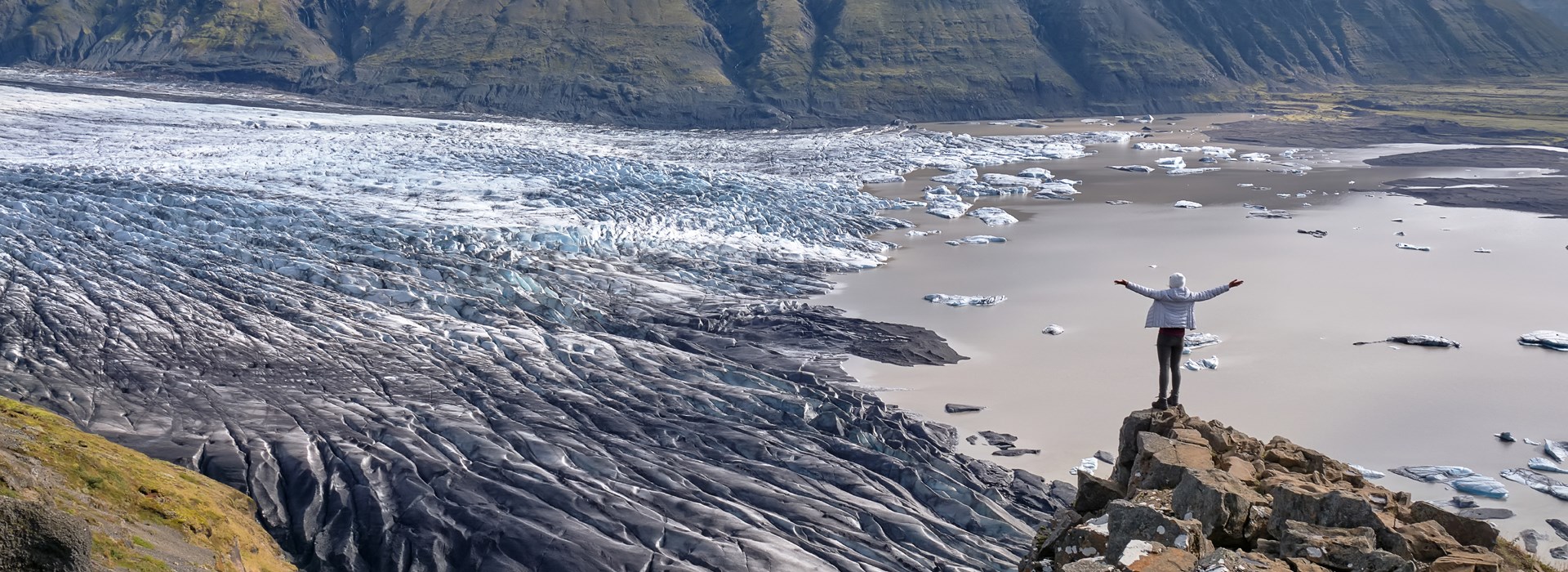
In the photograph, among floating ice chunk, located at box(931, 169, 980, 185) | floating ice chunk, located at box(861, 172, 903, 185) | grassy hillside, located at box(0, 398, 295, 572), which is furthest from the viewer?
floating ice chunk, located at box(931, 169, 980, 185)

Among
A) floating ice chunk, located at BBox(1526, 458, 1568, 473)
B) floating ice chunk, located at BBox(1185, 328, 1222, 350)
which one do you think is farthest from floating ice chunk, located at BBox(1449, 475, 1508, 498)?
floating ice chunk, located at BBox(1185, 328, 1222, 350)

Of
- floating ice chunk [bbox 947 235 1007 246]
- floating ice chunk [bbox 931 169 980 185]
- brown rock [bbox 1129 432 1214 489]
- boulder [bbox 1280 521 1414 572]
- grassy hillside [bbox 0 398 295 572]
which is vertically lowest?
floating ice chunk [bbox 947 235 1007 246]

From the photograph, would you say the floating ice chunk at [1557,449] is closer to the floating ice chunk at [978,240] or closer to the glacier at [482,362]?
the glacier at [482,362]

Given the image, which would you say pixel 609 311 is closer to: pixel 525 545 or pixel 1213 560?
pixel 525 545

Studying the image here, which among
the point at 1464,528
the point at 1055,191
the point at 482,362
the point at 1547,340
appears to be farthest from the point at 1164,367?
the point at 1055,191

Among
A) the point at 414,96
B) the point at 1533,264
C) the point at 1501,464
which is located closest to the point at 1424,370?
the point at 1501,464

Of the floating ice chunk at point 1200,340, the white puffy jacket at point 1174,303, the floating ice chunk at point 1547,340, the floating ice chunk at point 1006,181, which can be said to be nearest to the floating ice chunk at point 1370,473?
the white puffy jacket at point 1174,303

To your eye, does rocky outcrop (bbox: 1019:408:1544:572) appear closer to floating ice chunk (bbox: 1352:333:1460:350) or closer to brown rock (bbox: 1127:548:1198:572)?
brown rock (bbox: 1127:548:1198:572)

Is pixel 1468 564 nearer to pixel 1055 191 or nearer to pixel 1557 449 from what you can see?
pixel 1557 449
